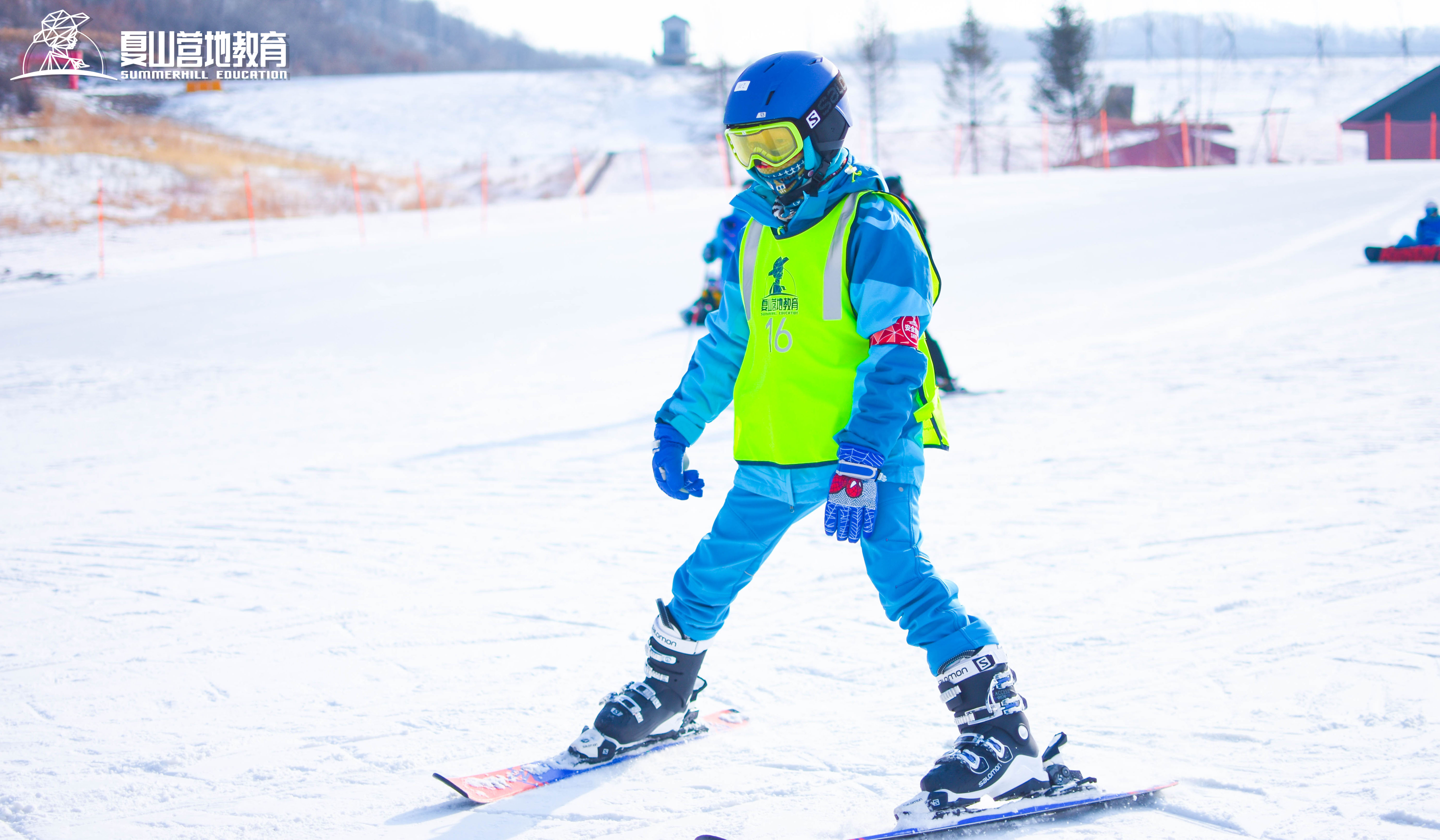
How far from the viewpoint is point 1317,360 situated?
8.91 metres

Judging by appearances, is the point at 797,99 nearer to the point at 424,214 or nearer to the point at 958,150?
the point at 424,214

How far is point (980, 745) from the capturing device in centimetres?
254

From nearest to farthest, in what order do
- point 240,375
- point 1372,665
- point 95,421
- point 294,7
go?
point 1372,665 < point 95,421 < point 240,375 < point 294,7

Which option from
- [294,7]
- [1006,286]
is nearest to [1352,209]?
[1006,286]

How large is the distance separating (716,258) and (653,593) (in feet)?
15.2

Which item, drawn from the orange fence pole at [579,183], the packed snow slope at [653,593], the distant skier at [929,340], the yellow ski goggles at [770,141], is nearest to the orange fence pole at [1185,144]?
the orange fence pole at [579,183]

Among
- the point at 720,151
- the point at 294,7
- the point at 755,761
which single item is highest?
the point at 294,7

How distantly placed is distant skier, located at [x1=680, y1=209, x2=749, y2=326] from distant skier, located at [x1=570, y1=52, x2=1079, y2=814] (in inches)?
53.4

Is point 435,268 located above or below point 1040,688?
above

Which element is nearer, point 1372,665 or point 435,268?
point 1372,665

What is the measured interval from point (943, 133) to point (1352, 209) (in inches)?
869

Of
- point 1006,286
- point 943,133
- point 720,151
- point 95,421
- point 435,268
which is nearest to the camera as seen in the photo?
point 95,421

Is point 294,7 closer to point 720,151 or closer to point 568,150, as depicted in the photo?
point 568,150

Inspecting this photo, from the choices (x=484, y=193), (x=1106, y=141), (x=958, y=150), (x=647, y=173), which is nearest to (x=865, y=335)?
(x=484, y=193)
